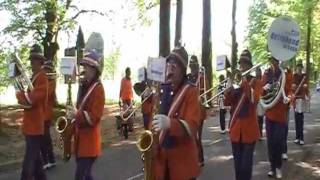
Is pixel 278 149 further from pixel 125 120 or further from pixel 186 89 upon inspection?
pixel 125 120

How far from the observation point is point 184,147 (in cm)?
544

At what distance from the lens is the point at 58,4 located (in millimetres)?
23500

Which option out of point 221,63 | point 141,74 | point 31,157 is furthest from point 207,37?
point 31,157

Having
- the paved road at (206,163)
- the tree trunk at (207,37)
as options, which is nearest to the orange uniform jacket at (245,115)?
the paved road at (206,163)

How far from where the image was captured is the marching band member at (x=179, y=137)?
17.6 feet

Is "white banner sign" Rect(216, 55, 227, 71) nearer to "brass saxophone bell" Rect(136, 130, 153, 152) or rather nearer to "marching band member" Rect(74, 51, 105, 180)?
"marching band member" Rect(74, 51, 105, 180)

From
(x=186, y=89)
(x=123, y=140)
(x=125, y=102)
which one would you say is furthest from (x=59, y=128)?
(x=125, y=102)

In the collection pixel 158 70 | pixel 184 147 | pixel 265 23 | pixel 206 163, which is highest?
Result: pixel 265 23

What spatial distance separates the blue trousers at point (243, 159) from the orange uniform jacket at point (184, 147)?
281 centimetres

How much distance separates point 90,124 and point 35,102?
1489mm

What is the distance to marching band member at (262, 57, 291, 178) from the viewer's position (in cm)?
988

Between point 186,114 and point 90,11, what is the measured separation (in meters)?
21.7

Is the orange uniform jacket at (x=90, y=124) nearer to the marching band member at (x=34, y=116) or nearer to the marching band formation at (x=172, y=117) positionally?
the marching band formation at (x=172, y=117)

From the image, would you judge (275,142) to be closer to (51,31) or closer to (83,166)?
(83,166)
